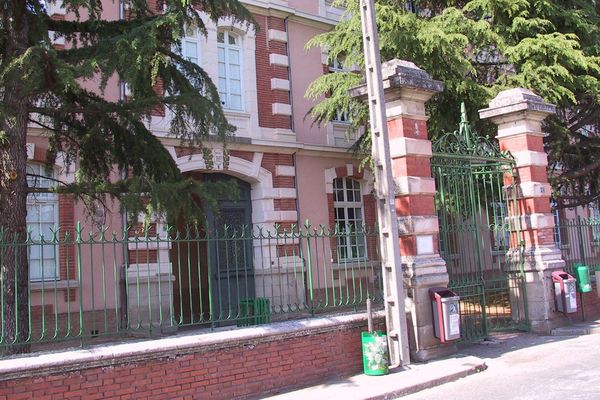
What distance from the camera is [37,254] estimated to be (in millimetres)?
12852

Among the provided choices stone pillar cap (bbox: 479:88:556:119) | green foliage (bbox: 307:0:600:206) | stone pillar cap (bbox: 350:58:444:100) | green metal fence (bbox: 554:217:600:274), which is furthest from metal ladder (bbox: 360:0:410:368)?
green metal fence (bbox: 554:217:600:274)

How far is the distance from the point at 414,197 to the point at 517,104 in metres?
3.79

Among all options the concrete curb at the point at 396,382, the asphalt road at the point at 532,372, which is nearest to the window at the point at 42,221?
the concrete curb at the point at 396,382

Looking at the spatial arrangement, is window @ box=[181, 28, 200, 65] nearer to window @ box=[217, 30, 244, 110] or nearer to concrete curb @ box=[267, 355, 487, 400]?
window @ box=[217, 30, 244, 110]

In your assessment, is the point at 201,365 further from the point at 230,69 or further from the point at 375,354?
the point at 230,69

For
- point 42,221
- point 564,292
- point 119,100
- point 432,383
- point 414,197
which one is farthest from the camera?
point 42,221

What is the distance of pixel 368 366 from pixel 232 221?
28.3ft

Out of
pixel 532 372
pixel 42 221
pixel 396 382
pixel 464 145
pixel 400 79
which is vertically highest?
pixel 400 79

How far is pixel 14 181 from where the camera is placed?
7.86m

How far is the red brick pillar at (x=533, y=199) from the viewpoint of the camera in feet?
38.3

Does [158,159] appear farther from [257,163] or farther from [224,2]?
[257,163]

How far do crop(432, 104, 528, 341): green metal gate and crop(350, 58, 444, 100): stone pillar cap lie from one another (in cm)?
115

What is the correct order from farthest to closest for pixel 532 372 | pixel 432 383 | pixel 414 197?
pixel 414 197, pixel 532 372, pixel 432 383

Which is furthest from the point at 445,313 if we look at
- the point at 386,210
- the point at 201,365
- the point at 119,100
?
the point at 119,100
